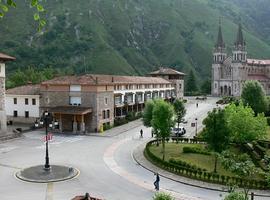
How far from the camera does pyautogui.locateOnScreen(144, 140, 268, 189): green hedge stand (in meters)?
27.9

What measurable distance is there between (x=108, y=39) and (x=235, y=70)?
66166mm

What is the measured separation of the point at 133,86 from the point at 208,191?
41052mm

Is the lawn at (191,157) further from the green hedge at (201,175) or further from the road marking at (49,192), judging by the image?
the road marking at (49,192)

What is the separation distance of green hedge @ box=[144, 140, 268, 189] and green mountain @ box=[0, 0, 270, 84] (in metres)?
95.0

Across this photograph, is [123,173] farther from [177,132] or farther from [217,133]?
[177,132]

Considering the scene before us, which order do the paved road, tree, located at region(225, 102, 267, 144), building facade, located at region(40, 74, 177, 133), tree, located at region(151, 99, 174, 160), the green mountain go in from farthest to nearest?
the green mountain, building facade, located at region(40, 74, 177, 133), tree, located at region(225, 102, 267, 144), tree, located at region(151, 99, 174, 160), the paved road

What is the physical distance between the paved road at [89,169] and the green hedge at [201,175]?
5.92 ft

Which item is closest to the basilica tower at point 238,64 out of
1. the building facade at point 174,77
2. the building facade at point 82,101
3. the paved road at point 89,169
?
the building facade at point 174,77

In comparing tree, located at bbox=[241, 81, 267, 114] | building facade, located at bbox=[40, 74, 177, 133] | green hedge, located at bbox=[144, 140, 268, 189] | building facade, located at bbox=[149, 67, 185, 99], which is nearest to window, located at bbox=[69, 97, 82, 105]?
building facade, located at bbox=[40, 74, 177, 133]

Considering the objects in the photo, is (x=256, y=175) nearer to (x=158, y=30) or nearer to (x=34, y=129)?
(x=34, y=129)

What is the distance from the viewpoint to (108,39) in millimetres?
164500

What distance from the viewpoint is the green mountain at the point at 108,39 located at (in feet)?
459

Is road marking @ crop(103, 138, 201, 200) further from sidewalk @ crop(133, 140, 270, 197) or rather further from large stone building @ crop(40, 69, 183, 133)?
large stone building @ crop(40, 69, 183, 133)

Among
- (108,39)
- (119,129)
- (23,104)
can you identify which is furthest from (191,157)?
(108,39)
